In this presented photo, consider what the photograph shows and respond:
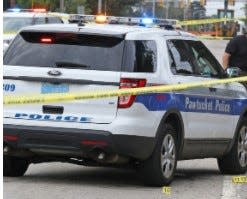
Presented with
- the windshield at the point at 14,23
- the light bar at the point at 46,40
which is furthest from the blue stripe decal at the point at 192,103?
the windshield at the point at 14,23

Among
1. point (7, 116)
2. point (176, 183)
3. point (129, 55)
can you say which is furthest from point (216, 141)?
point (7, 116)

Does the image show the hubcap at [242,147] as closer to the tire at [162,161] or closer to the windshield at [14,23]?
the tire at [162,161]

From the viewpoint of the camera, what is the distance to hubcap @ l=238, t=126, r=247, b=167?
10906mm

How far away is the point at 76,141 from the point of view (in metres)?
8.51

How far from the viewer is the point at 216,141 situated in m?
10.2

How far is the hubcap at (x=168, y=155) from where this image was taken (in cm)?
901

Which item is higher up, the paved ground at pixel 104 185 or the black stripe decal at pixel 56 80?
the black stripe decal at pixel 56 80

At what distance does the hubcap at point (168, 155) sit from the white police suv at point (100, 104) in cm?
1

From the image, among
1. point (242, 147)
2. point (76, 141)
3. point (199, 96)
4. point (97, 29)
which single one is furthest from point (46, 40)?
point (242, 147)

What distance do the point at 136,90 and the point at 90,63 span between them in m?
0.61

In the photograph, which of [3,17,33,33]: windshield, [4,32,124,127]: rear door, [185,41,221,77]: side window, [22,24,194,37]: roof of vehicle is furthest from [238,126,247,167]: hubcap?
[3,17,33,33]: windshield

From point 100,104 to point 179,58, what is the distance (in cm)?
140

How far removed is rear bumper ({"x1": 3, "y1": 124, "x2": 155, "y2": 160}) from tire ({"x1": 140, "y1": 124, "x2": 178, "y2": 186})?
136 millimetres

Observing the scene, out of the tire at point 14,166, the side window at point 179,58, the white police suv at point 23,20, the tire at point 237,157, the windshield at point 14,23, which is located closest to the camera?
the side window at point 179,58
